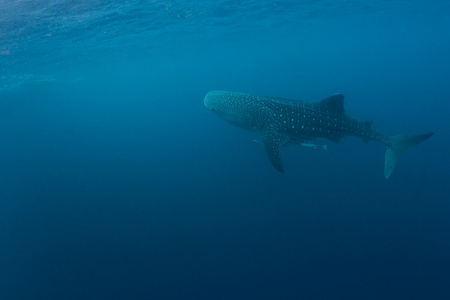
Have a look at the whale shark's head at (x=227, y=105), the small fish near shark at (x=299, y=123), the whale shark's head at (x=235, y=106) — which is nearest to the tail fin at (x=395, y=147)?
the small fish near shark at (x=299, y=123)

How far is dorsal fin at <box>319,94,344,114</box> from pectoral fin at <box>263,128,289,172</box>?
135cm

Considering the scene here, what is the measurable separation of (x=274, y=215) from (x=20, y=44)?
73.2ft

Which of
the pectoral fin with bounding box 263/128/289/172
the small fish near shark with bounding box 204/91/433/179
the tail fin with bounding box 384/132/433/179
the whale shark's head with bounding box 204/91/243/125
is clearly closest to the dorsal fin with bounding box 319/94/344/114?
the small fish near shark with bounding box 204/91/433/179

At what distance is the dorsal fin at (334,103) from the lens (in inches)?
260

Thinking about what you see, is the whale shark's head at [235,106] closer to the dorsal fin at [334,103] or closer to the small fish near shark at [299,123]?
the small fish near shark at [299,123]

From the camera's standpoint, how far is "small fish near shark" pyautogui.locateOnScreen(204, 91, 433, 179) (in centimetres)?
666

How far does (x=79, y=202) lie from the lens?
11.1m

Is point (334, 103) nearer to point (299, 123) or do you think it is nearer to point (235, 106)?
point (299, 123)

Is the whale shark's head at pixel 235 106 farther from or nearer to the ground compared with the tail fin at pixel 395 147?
farther from the ground

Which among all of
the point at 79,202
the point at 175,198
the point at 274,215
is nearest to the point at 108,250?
the point at 175,198

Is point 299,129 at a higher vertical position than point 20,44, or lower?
lower

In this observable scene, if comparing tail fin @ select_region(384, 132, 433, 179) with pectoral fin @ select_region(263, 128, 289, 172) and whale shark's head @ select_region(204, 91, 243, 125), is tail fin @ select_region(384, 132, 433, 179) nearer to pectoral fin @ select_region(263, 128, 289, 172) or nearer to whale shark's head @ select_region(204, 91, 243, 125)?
pectoral fin @ select_region(263, 128, 289, 172)

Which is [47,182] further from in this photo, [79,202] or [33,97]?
[33,97]

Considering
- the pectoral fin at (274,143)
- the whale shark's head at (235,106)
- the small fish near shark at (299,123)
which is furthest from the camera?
the whale shark's head at (235,106)
